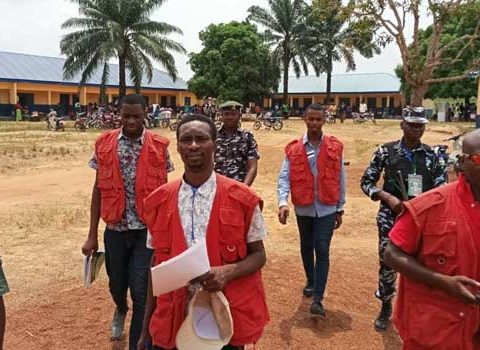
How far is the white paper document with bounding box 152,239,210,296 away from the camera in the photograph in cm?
215

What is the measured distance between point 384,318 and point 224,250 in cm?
253

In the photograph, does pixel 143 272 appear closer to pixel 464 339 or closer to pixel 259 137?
pixel 464 339

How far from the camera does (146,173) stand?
3.90 metres

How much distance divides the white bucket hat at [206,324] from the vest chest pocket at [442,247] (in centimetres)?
83

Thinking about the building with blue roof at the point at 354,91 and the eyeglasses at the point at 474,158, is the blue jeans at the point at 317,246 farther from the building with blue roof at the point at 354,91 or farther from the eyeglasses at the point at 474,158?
the building with blue roof at the point at 354,91

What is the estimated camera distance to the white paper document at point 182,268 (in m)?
2.15

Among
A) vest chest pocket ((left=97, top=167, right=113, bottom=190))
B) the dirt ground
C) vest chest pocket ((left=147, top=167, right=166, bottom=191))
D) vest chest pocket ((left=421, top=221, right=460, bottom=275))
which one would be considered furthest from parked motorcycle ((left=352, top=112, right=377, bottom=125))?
vest chest pocket ((left=421, top=221, right=460, bottom=275))

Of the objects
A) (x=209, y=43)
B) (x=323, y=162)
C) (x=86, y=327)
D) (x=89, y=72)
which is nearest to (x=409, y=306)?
(x=323, y=162)

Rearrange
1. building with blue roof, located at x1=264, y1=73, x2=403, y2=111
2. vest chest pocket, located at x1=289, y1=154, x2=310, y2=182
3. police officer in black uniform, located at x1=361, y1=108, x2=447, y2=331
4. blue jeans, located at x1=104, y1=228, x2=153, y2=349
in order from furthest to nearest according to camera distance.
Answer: building with blue roof, located at x1=264, y1=73, x2=403, y2=111, vest chest pocket, located at x1=289, y1=154, x2=310, y2=182, police officer in black uniform, located at x1=361, y1=108, x2=447, y2=331, blue jeans, located at x1=104, y1=228, x2=153, y2=349

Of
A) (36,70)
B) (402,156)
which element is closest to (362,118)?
(36,70)

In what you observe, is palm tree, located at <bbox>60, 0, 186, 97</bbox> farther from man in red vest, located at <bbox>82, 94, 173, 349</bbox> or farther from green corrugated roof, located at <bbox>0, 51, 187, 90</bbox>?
man in red vest, located at <bbox>82, 94, 173, 349</bbox>

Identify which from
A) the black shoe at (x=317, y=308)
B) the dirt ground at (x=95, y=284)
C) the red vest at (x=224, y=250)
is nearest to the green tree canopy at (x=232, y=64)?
the dirt ground at (x=95, y=284)

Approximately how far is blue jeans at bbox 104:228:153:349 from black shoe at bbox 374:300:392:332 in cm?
188

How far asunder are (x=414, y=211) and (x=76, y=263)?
15.8ft
